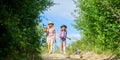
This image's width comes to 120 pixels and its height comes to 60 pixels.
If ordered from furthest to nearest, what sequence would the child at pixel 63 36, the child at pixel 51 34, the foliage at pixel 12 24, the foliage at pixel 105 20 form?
the child at pixel 63 36 < the child at pixel 51 34 < the foliage at pixel 105 20 < the foliage at pixel 12 24

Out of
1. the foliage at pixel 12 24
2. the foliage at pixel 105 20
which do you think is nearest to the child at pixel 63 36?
the foliage at pixel 105 20

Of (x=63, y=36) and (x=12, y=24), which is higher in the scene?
(x=63, y=36)

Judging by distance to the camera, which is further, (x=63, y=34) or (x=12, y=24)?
(x=63, y=34)

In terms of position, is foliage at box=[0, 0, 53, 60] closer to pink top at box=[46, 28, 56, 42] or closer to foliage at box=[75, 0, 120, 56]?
foliage at box=[75, 0, 120, 56]

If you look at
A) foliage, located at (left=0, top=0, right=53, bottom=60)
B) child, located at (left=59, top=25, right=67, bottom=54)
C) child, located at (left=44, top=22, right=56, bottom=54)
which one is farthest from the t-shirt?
foliage, located at (left=0, top=0, right=53, bottom=60)

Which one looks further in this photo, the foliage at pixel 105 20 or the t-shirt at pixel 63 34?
the t-shirt at pixel 63 34

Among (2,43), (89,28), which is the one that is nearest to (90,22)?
(89,28)

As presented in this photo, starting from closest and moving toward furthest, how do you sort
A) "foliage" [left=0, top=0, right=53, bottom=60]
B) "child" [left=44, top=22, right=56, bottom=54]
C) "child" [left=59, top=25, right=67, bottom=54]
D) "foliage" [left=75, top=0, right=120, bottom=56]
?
"foliage" [left=0, top=0, right=53, bottom=60] → "foliage" [left=75, top=0, right=120, bottom=56] → "child" [left=44, top=22, right=56, bottom=54] → "child" [left=59, top=25, right=67, bottom=54]

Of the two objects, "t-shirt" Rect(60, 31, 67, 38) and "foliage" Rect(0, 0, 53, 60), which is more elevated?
"t-shirt" Rect(60, 31, 67, 38)

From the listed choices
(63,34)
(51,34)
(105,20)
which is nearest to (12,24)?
(105,20)

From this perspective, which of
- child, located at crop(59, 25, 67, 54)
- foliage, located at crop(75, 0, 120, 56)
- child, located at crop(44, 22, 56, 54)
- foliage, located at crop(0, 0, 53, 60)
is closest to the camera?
foliage, located at crop(0, 0, 53, 60)

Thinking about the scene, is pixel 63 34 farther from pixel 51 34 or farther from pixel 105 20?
pixel 105 20

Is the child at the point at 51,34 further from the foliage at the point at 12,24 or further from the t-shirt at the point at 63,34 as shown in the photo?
the foliage at the point at 12,24

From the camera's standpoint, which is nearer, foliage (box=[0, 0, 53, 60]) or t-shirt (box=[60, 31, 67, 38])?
foliage (box=[0, 0, 53, 60])
